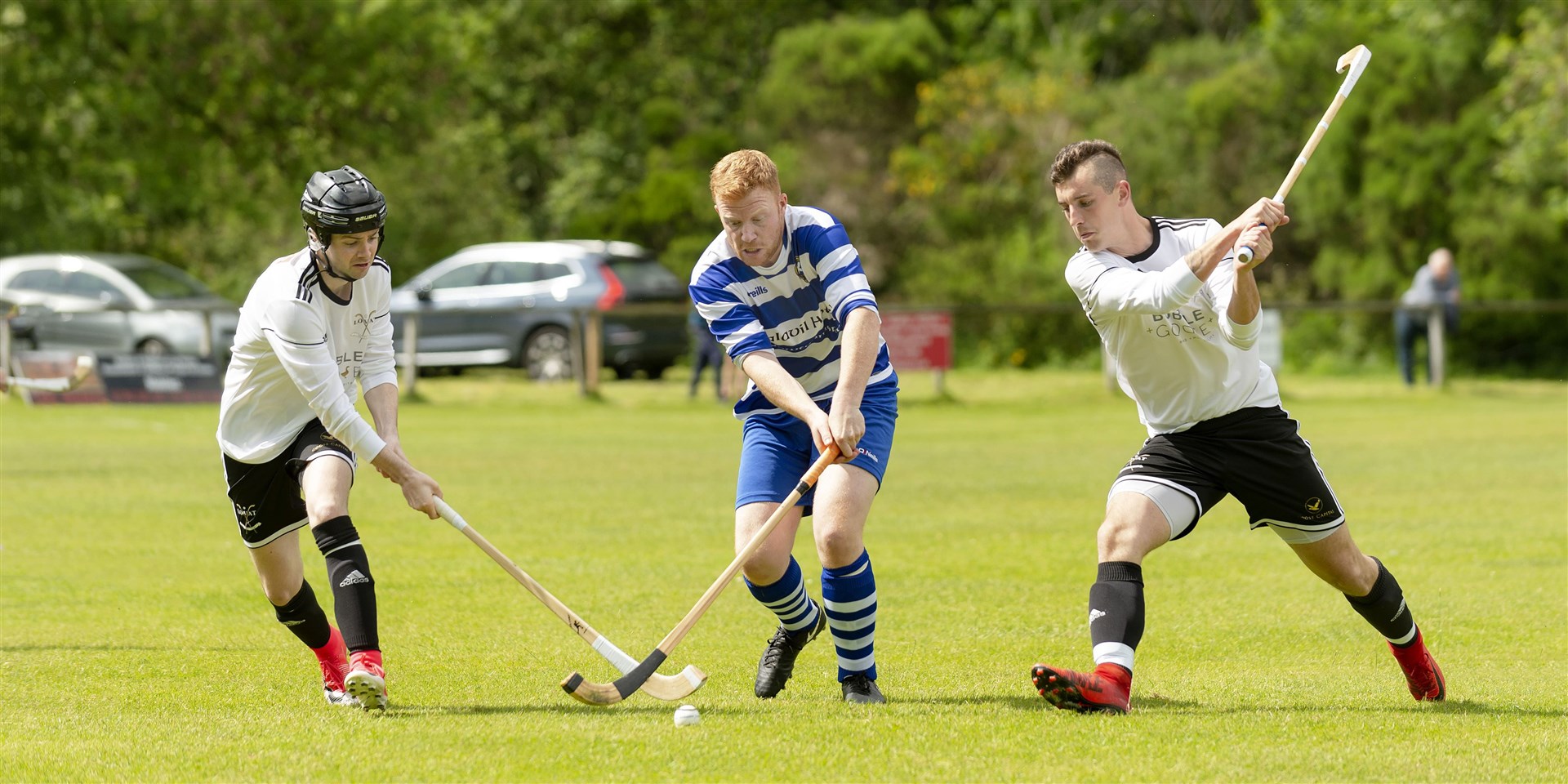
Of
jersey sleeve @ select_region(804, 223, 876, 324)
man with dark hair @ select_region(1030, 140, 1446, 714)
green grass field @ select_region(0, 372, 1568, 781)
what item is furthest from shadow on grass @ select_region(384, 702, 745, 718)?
jersey sleeve @ select_region(804, 223, 876, 324)

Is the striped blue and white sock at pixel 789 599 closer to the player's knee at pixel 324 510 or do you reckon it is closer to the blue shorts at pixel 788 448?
the blue shorts at pixel 788 448

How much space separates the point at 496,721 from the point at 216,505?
7.55m

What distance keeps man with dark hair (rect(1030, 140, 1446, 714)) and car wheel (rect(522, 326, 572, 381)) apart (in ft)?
58.1

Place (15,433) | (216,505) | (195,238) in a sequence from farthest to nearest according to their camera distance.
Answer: (195,238)
(15,433)
(216,505)

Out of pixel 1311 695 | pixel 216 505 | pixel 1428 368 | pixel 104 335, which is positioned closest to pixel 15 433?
pixel 104 335

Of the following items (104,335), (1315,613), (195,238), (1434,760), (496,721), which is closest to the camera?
(1434,760)

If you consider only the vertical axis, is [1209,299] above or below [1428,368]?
above

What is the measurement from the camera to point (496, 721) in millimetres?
5523

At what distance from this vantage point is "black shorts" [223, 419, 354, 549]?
5879 millimetres

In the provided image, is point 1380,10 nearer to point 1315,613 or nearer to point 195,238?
point 195,238

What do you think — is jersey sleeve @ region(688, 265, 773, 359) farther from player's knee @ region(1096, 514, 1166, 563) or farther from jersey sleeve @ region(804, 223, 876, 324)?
player's knee @ region(1096, 514, 1166, 563)

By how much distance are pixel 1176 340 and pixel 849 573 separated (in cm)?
132

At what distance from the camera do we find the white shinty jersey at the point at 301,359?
5613mm

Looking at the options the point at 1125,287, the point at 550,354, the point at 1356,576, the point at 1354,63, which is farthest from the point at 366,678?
the point at 550,354
